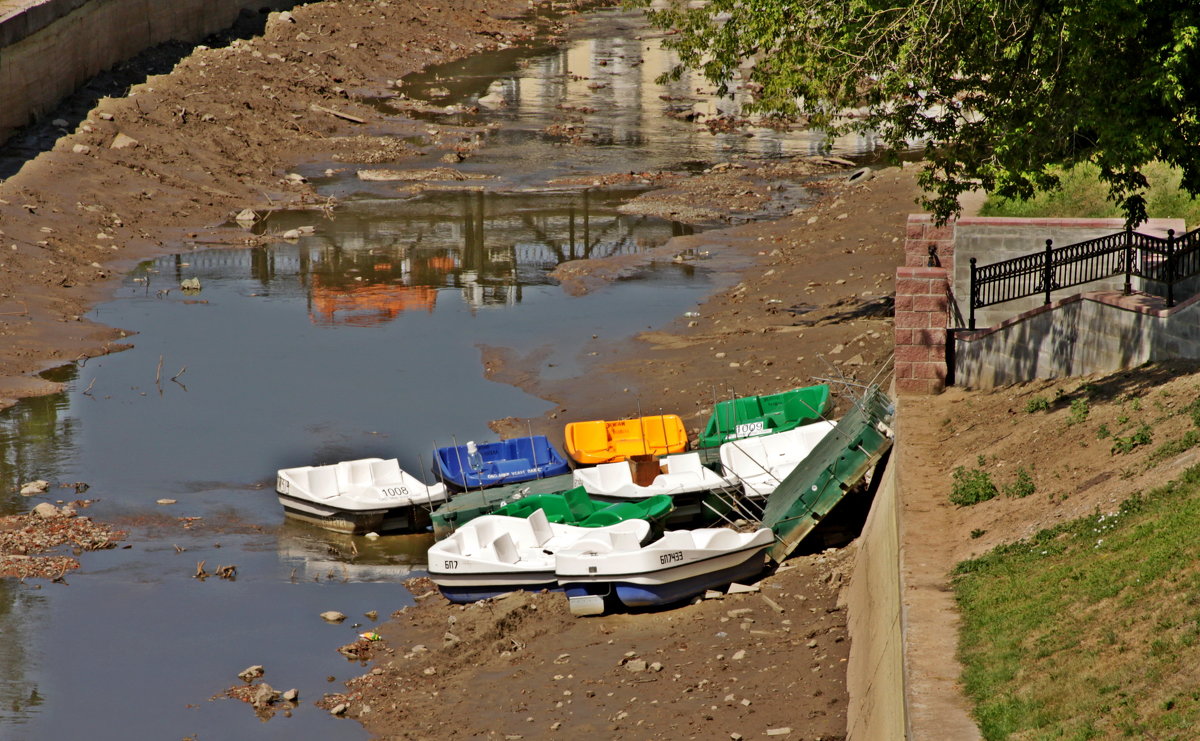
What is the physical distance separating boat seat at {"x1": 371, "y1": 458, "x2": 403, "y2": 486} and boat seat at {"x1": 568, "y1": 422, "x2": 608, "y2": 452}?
297cm

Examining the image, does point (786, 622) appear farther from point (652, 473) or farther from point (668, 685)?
point (652, 473)

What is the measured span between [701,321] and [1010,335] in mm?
12419

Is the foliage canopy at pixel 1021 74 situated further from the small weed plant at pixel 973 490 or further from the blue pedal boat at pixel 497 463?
the blue pedal boat at pixel 497 463

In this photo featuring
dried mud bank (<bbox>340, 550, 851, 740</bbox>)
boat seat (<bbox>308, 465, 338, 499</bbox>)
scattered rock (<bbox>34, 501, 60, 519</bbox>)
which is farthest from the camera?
boat seat (<bbox>308, 465, 338, 499</bbox>)

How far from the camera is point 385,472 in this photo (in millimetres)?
22219

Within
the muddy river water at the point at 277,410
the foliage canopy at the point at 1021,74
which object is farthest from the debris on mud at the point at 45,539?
the foliage canopy at the point at 1021,74

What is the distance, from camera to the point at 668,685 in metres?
14.9

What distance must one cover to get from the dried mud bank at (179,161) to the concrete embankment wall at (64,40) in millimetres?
1749

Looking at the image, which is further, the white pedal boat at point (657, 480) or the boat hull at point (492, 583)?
the white pedal boat at point (657, 480)

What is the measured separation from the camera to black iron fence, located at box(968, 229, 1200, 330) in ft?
55.9

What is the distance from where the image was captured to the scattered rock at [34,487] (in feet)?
74.0

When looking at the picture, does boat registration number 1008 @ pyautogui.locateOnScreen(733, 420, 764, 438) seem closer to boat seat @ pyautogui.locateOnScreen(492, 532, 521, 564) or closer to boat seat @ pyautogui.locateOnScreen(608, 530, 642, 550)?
boat seat @ pyautogui.locateOnScreen(608, 530, 642, 550)

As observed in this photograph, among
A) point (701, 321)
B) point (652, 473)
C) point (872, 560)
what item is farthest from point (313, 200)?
point (872, 560)

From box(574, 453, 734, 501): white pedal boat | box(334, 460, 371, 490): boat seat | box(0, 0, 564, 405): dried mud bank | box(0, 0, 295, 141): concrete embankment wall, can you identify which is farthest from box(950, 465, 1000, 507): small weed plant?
box(0, 0, 295, 141): concrete embankment wall
